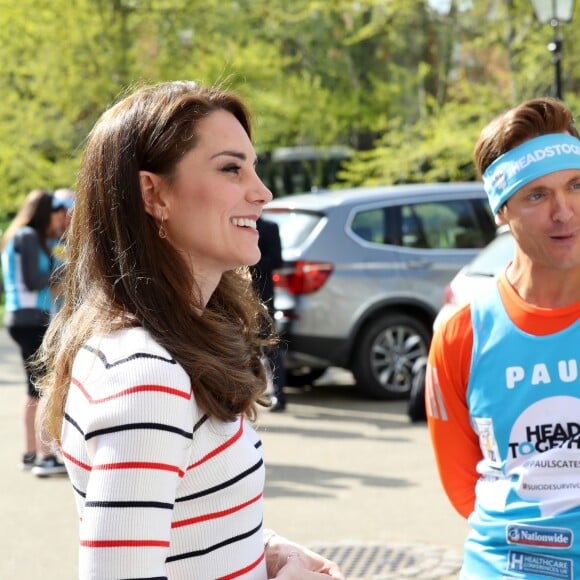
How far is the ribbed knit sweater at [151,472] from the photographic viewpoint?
66.4 inches

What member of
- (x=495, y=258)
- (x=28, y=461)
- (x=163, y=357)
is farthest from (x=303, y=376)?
(x=163, y=357)

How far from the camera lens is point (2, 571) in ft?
19.1

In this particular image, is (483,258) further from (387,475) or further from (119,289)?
(119,289)

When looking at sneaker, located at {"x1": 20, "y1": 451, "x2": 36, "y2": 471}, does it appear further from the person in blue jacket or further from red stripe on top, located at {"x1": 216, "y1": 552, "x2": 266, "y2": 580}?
red stripe on top, located at {"x1": 216, "y1": 552, "x2": 266, "y2": 580}

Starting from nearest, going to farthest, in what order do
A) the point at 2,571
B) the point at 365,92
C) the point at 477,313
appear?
the point at 477,313 → the point at 2,571 → the point at 365,92

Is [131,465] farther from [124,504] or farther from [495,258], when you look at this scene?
[495,258]

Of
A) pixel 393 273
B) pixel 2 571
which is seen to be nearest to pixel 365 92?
pixel 393 273

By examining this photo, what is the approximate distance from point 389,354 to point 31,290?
393cm

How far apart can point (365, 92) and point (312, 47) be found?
2.04 meters

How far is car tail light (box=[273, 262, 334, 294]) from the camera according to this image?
33.9 feet

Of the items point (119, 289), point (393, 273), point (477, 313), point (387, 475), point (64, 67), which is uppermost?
point (64, 67)

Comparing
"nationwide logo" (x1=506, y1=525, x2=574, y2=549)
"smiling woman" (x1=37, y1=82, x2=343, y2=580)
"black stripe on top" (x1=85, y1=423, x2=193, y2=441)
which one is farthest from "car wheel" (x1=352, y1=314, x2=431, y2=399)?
"black stripe on top" (x1=85, y1=423, x2=193, y2=441)

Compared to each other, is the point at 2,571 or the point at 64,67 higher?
the point at 64,67

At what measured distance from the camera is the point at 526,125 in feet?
9.11
